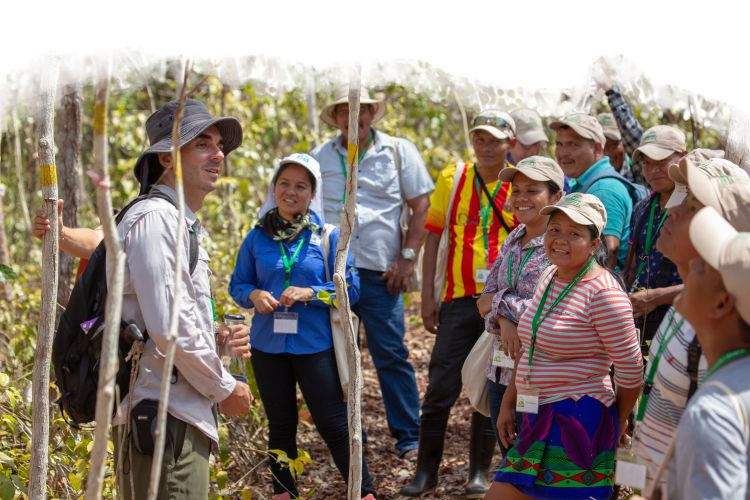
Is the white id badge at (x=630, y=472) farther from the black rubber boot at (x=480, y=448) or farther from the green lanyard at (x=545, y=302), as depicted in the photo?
the black rubber boot at (x=480, y=448)

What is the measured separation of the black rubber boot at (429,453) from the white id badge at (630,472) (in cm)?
233

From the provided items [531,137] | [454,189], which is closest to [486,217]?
[454,189]

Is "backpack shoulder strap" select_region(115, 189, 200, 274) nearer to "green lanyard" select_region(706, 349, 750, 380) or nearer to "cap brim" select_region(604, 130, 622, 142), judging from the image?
"green lanyard" select_region(706, 349, 750, 380)

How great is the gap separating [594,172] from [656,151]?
52 centimetres

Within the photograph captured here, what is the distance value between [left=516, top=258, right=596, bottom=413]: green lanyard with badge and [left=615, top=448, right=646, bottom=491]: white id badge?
2.95 feet

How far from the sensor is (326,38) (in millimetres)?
3941

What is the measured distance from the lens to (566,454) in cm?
329

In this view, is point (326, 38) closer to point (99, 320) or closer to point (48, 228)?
point (48, 228)

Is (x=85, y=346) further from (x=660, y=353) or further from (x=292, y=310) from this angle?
(x=660, y=353)

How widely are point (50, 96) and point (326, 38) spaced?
130cm

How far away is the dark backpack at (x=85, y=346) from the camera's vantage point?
111 inches

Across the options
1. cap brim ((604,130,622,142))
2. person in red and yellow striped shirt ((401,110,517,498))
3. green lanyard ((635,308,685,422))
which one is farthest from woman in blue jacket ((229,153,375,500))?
cap brim ((604,130,622,142))

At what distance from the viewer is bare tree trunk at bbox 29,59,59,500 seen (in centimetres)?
313

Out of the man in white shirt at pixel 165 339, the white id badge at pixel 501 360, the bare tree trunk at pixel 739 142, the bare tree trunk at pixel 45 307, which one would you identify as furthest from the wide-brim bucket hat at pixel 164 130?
the bare tree trunk at pixel 739 142
